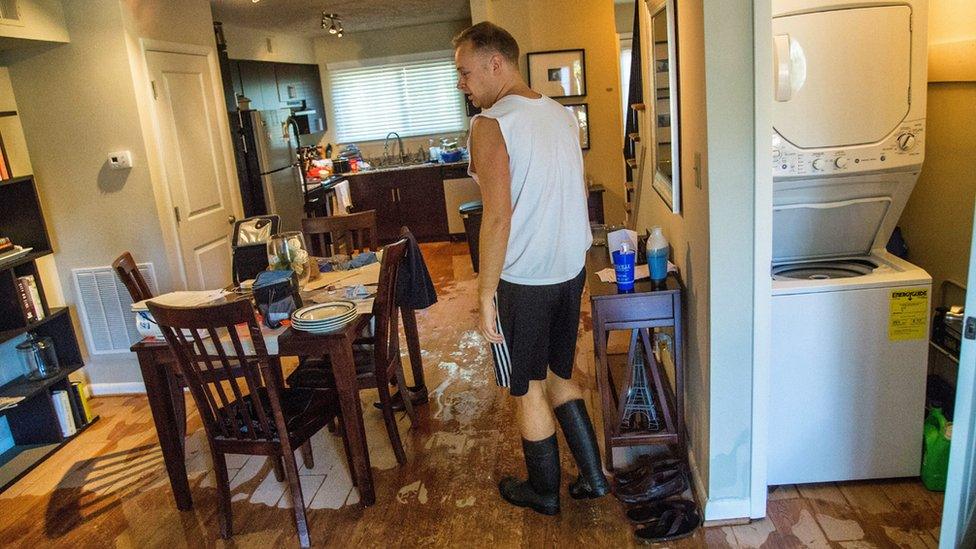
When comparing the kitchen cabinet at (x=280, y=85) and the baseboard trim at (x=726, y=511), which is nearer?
the baseboard trim at (x=726, y=511)

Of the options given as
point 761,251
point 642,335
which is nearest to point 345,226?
point 642,335

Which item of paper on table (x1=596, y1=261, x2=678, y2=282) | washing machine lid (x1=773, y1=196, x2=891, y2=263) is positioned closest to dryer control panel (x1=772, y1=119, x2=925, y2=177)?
washing machine lid (x1=773, y1=196, x2=891, y2=263)

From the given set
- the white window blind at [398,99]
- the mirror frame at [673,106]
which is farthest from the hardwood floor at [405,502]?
the white window blind at [398,99]

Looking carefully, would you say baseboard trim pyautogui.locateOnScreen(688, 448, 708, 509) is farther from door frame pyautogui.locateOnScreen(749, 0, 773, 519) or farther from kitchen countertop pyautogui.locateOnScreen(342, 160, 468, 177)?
kitchen countertop pyautogui.locateOnScreen(342, 160, 468, 177)

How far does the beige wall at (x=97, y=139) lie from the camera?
350 cm

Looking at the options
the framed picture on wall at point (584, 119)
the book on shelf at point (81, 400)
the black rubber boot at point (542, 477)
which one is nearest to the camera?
the black rubber boot at point (542, 477)

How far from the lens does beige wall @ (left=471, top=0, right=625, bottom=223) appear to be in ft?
18.6

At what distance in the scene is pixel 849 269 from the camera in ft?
7.93

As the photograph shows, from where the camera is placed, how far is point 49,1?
335 cm

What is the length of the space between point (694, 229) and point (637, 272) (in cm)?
33

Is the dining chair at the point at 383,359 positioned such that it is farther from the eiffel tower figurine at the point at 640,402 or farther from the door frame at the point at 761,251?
the door frame at the point at 761,251

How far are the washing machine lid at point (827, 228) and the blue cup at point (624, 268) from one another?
0.57 m

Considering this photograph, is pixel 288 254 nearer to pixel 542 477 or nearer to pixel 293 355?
pixel 293 355

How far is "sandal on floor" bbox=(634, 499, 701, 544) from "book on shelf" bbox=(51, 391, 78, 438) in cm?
277
